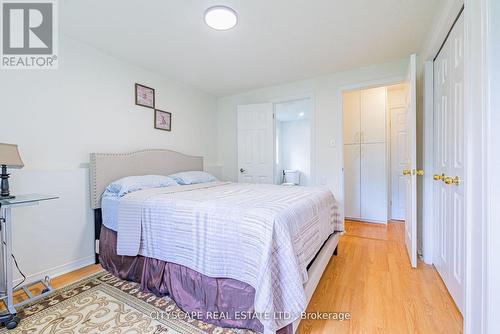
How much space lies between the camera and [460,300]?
4.89ft

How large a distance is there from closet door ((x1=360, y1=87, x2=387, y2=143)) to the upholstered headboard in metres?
3.10

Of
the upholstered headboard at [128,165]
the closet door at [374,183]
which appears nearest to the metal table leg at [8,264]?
the upholstered headboard at [128,165]

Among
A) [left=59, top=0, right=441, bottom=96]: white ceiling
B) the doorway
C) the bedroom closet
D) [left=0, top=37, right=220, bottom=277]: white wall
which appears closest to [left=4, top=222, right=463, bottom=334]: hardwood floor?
[left=0, top=37, right=220, bottom=277]: white wall

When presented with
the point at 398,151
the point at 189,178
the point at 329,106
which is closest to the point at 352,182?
the point at 398,151

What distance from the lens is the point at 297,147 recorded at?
6957 mm

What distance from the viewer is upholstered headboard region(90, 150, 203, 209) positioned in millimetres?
2285

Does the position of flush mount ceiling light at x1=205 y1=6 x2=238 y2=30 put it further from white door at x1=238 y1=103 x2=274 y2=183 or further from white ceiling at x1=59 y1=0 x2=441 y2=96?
white door at x1=238 y1=103 x2=274 y2=183

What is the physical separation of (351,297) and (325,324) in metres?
0.41

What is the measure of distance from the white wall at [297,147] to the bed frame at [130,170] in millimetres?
4526

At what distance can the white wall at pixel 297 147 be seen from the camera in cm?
680

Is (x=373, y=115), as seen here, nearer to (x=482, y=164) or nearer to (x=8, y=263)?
(x=482, y=164)

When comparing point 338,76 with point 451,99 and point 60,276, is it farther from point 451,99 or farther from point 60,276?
point 60,276

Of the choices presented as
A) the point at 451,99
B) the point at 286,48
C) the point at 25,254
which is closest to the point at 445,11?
the point at 451,99

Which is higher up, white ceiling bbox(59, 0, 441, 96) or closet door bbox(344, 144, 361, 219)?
white ceiling bbox(59, 0, 441, 96)
